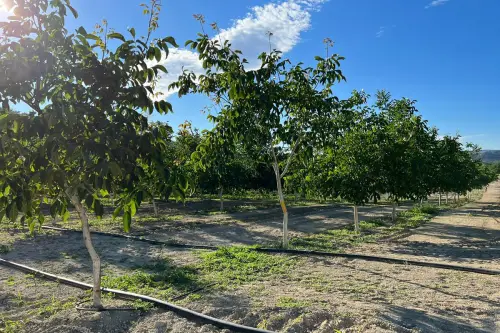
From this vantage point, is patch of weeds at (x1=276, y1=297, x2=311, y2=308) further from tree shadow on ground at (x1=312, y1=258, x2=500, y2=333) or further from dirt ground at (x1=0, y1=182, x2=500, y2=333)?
tree shadow on ground at (x1=312, y1=258, x2=500, y2=333)

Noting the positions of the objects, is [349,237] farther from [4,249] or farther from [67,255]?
[4,249]

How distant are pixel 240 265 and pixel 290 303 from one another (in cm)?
258

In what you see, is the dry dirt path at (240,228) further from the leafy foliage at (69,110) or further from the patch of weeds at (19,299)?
the leafy foliage at (69,110)

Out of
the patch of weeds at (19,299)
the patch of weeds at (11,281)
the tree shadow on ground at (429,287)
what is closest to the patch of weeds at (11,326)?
the patch of weeds at (19,299)

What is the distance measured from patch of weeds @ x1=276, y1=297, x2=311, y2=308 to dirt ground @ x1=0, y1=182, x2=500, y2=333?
0.01m

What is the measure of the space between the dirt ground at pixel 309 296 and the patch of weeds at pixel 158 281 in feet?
Answer: 1.52

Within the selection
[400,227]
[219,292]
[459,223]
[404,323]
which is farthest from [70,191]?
[459,223]

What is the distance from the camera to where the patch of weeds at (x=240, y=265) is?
6502 mm

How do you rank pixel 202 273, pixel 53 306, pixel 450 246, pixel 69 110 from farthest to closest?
1. pixel 450 246
2. pixel 202 273
3. pixel 53 306
4. pixel 69 110

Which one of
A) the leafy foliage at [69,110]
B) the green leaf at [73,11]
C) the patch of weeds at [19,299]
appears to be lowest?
the patch of weeds at [19,299]

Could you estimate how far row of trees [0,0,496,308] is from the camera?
3.42 metres

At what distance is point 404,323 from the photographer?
4188 millimetres

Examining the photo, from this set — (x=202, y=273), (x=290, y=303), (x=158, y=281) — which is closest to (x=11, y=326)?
(x=158, y=281)

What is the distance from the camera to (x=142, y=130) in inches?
150
